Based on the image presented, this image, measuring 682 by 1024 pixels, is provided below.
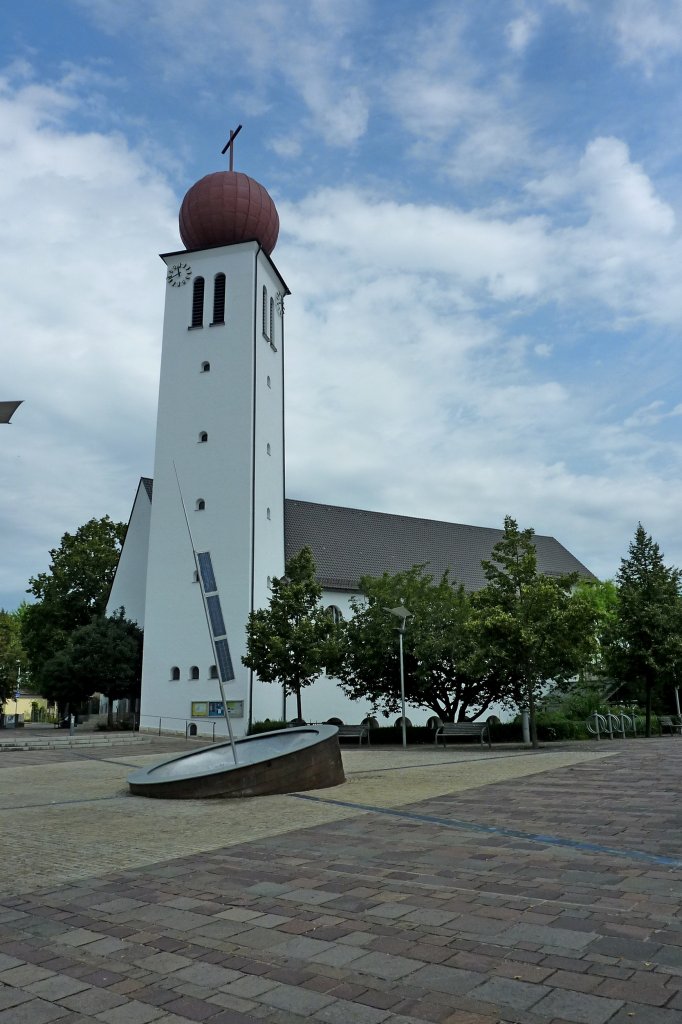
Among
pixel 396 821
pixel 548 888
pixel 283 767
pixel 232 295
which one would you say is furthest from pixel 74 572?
pixel 548 888

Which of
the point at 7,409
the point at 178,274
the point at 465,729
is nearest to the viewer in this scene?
the point at 7,409

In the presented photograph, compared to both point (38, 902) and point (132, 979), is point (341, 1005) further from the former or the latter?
point (38, 902)

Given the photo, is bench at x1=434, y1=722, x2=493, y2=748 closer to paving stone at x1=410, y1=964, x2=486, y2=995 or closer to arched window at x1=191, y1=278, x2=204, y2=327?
paving stone at x1=410, y1=964, x2=486, y2=995

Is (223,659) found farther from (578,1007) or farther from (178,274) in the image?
(178,274)

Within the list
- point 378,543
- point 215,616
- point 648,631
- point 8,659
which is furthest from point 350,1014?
point 8,659

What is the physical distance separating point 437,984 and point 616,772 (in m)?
10.5

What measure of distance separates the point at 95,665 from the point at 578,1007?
3525 centimetres

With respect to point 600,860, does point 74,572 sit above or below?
above

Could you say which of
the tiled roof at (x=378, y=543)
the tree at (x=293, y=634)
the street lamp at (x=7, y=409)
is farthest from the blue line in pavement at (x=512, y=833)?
the tiled roof at (x=378, y=543)

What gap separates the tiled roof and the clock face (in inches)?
528

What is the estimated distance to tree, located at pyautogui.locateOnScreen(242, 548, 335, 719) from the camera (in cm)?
2886

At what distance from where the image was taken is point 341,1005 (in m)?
3.62

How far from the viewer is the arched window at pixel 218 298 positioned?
127ft

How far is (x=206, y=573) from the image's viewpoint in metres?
12.6
